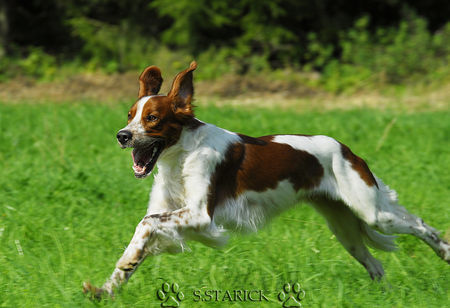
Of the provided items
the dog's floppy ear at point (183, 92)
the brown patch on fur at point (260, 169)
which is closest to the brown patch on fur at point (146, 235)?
the brown patch on fur at point (260, 169)

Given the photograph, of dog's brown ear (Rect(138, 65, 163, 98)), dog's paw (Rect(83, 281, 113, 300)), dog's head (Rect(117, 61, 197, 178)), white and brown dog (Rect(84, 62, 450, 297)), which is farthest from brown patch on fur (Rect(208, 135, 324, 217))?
dog's paw (Rect(83, 281, 113, 300))

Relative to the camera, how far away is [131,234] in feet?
18.1

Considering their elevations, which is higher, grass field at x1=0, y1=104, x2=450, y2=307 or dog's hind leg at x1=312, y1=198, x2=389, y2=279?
dog's hind leg at x1=312, y1=198, x2=389, y2=279

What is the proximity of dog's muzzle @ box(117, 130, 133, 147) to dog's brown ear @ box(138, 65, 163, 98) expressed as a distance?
1.65ft

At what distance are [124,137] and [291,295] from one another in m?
1.44

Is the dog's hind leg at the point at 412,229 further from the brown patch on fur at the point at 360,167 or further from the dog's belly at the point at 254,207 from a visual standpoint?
the dog's belly at the point at 254,207

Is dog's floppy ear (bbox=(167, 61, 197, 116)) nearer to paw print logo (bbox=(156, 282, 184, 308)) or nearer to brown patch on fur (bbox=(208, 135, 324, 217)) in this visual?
brown patch on fur (bbox=(208, 135, 324, 217))

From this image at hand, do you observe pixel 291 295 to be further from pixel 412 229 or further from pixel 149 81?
pixel 149 81

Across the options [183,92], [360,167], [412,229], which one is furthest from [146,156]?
[412,229]

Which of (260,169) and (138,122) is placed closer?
(138,122)

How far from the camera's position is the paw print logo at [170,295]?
404cm

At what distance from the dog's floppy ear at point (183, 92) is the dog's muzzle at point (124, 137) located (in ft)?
1.23

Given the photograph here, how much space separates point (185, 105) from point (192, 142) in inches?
9.6

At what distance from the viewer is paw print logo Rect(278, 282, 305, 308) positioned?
413cm
